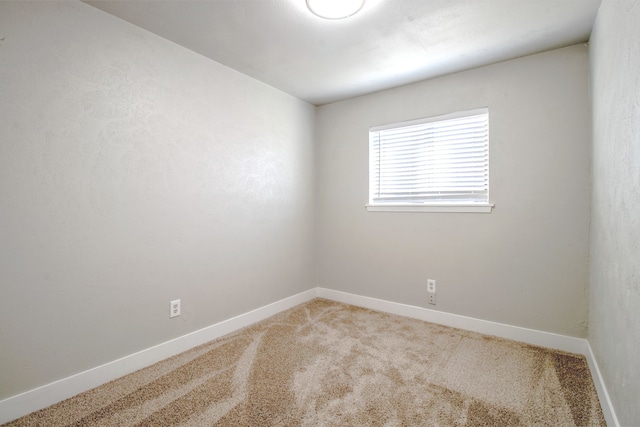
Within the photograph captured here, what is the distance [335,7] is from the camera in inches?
69.7

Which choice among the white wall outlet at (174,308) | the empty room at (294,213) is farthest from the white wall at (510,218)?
the white wall outlet at (174,308)

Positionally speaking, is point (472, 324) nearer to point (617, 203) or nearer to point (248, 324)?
point (617, 203)

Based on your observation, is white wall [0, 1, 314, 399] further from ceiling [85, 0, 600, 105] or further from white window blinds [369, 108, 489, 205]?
white window blinds [369, 108, 489, 205]

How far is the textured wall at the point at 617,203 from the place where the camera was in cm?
118

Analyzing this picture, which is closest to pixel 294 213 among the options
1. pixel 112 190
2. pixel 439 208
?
pixel 439 208

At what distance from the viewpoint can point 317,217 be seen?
3680mm

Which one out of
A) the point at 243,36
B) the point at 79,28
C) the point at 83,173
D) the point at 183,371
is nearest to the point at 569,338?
the point at 183,371

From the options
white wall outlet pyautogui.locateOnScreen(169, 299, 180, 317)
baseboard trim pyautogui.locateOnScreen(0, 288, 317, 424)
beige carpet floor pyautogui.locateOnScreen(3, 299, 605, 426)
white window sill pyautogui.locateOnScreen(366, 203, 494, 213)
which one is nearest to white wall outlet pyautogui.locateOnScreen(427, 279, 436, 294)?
beige carpet floor pyautogui.locateOnScreen(3, 299, 605, 426)

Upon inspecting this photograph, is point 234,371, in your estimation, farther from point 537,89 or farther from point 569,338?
point 537,89

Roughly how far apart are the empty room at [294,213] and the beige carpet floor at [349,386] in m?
0.02

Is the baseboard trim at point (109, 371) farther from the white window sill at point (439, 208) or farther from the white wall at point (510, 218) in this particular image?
the white window sill at point (439, 208)

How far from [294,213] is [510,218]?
6.84 ft

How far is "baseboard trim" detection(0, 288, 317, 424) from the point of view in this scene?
1559mm

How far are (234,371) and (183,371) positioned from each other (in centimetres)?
35
